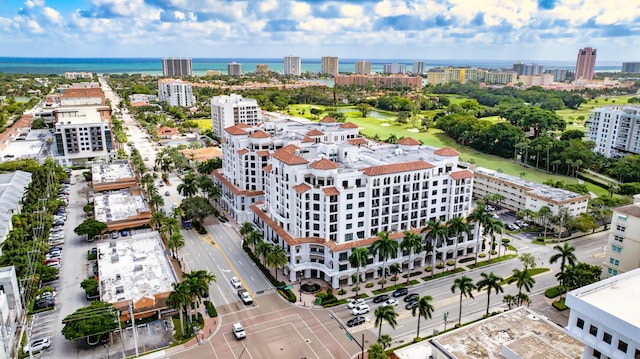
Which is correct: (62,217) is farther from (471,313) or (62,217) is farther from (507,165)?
(507,165)

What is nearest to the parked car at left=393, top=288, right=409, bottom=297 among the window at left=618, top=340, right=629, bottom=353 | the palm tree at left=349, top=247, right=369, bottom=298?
the palm tree at left=349, top=247, right=369, bottom=298

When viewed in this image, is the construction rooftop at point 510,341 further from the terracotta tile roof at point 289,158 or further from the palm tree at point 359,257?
the terracotta tile roof at point 289,158

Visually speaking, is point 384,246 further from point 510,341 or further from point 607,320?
point 607,320

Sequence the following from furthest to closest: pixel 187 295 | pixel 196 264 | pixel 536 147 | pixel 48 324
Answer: pixel 536 147, pixel 196 264, pixel 48 324, pixel 187 295

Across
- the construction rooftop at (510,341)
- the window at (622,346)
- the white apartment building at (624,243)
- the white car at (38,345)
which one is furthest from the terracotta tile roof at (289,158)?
the white apartment building at (624,243)

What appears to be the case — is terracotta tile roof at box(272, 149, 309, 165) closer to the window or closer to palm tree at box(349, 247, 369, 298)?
palm tree at box(349, 247, 369, 298)

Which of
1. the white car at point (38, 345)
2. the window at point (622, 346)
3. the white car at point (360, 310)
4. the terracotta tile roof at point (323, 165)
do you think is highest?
the terracotta tile roof at point (323, 165)

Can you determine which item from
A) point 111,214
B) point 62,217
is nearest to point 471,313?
point 111,214
